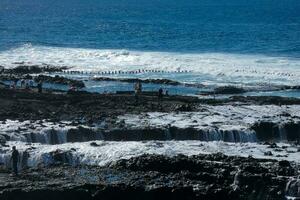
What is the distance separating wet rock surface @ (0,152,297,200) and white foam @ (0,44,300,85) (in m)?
33.6

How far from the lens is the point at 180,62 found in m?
83.4

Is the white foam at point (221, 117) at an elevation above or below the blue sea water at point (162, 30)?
below

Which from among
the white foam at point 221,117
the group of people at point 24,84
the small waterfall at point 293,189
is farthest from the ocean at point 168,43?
the small waterfall at point 293,189

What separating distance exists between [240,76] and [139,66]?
12815 millimetres

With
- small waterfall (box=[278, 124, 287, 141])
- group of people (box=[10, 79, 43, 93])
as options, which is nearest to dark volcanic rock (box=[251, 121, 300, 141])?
small waterfall (box=[278, 124, 287, 141])

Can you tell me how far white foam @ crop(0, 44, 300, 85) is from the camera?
7256 centimetres

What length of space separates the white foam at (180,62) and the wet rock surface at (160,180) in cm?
3360

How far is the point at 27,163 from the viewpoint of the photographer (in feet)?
123

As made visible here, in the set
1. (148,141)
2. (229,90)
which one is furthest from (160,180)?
(229,90)

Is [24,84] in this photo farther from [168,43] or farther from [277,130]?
[168,43]

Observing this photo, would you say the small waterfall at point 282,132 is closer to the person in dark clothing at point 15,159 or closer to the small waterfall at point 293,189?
the small waterfall at point 293,189

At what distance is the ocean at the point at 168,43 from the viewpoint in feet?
258

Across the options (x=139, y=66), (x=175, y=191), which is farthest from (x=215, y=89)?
(x=175, y=191)

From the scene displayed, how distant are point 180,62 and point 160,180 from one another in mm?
51280
